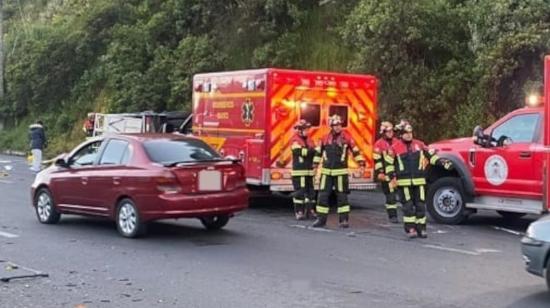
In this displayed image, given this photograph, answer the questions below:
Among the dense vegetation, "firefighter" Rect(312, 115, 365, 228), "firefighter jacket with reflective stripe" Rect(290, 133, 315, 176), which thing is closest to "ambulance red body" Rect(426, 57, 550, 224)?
"firefighter" Rect(312, 115, 365, 228)

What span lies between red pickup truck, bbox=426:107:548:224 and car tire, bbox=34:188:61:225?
19.9 ft

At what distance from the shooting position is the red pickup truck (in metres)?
12.4

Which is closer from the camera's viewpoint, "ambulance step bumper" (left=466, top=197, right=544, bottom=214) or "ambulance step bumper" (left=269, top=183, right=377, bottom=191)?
"ambulance step bumper" (left=466, top=197, right=544, bottom=214)

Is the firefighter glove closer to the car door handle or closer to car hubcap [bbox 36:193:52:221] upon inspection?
the car door handle

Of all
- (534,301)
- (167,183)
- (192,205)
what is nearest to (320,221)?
(192,205)

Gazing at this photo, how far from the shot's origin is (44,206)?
13297mm

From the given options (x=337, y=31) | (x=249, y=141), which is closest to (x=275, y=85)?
(x=249, y=141)

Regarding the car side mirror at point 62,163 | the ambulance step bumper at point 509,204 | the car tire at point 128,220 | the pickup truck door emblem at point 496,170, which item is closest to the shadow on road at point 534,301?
the ambulance step bumper at point 509,204

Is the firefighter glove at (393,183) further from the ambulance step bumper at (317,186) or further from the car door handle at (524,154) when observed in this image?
the car door handle at (524,154)

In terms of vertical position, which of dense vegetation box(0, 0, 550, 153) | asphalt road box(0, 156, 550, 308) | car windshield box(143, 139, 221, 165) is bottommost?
asphalt road box(0, 156, 550, 308)

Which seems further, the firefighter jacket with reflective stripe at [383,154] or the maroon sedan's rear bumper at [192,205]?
the firefighter jacket with reflective stripe at [383,154]

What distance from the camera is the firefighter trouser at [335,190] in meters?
12.8

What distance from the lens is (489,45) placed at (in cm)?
1914

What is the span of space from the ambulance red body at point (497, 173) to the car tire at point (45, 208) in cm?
604
